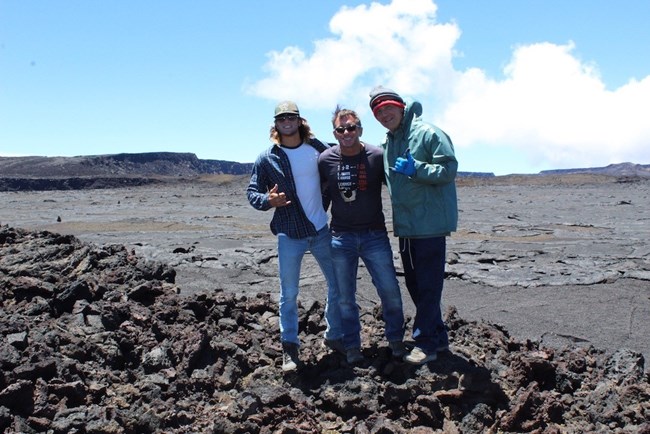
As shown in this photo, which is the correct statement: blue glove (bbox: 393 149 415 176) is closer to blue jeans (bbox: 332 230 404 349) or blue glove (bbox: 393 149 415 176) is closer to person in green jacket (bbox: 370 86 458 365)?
person in green jacket (bbox: 370 86 458 365)

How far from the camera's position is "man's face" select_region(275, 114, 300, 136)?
171 inches

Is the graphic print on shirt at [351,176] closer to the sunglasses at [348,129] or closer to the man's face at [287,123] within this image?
the sunglasses at [348,129]

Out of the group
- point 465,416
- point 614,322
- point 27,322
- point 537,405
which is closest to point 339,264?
point 465,416

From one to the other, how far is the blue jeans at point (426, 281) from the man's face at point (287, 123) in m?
1.10

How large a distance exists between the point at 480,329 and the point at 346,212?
6.82ft

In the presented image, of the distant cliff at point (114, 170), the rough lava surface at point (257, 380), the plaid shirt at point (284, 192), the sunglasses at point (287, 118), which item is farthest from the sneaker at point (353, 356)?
the distant cliff at point (114, 170)

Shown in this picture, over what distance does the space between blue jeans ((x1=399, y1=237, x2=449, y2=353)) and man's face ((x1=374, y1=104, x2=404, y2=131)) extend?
809mm

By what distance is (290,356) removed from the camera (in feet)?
15.4

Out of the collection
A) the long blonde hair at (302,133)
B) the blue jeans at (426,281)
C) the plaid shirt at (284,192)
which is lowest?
the blue jeans at (426,281)

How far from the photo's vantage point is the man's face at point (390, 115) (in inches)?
167

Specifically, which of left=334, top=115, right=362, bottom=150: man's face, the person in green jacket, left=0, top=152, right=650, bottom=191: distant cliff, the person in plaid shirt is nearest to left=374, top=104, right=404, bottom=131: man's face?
the person in green jacket

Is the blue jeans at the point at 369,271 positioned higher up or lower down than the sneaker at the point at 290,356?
higher up

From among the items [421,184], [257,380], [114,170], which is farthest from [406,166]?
[114,170]

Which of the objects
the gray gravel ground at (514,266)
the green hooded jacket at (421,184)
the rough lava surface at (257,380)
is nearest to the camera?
the rough lava surface at (257,380)
